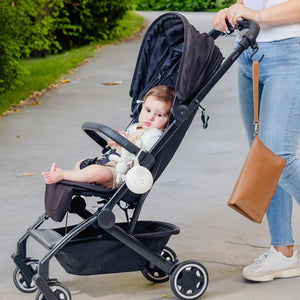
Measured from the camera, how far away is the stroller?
12.0 feet

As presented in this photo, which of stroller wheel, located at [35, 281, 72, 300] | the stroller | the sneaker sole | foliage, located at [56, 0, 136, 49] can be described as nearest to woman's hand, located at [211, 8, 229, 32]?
the stroller

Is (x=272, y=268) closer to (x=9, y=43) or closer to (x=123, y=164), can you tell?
(x=123, y=164)

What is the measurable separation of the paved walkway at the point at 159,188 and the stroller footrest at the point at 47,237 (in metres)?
0.37

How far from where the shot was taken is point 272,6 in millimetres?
3764

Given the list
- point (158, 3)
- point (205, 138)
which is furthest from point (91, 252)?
point (158, 3)

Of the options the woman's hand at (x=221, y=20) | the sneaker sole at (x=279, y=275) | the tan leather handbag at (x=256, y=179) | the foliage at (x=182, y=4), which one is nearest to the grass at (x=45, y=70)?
the woman's hand at (x=221, y=20)

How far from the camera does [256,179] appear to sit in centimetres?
375

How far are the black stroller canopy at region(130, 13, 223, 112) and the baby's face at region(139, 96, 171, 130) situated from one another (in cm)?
16

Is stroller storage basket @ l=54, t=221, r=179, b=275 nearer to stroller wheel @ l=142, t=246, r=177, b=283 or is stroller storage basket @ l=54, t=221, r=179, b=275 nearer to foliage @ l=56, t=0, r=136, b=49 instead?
stroller wheel @ l=142, t=246, r=177, b=283

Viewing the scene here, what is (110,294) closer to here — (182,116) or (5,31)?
(182,116)

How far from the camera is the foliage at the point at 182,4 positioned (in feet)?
Answer: 77.2

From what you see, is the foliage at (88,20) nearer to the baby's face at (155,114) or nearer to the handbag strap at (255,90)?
the baby's face at (155,114)

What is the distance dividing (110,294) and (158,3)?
21590mm

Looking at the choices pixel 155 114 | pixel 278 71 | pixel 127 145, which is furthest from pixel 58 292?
pixel 278 71
